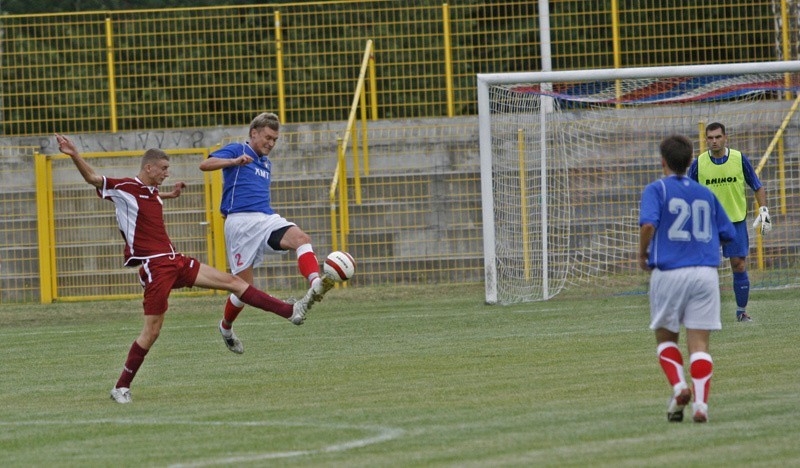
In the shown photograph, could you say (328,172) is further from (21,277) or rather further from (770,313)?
(770,313)

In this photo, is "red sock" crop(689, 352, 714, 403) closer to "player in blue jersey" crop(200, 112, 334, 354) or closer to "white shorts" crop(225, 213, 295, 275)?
"player in blue jersey" crop(200, 112, 334, 354)

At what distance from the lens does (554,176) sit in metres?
18.5

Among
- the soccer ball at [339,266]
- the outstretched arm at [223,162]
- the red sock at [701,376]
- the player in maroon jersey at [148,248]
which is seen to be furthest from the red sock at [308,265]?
the red sock at [701,376]

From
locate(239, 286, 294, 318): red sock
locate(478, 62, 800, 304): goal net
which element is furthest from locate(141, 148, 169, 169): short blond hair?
locate(478, 62, 800, 304): goal net

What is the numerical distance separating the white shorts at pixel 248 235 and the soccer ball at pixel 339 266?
0.63m

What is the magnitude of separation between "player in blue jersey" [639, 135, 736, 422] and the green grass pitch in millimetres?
431

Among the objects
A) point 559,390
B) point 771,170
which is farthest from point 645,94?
point 559,390

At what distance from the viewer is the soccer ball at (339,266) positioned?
10.8 meters

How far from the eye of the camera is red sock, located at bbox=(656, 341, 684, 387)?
7199 mm

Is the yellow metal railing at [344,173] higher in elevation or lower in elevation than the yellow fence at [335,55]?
lower

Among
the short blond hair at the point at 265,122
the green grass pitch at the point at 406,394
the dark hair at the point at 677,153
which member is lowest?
the green grass pitch at the point at 406,394

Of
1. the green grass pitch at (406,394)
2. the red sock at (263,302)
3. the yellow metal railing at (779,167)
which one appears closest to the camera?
the green grass pitch at (406,394)

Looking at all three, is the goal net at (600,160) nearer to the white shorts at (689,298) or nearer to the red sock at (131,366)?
the red sock at (131,366)

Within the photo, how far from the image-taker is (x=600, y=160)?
1945 cm
